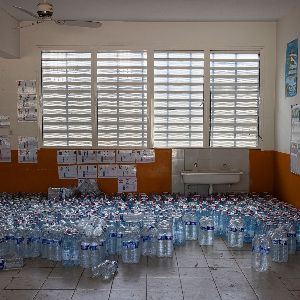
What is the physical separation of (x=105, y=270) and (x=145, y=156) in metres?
3.53

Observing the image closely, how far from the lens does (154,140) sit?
791 centimetres

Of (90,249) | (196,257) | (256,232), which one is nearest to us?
(90,249)

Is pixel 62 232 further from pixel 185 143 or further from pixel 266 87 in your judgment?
pixel 266 87

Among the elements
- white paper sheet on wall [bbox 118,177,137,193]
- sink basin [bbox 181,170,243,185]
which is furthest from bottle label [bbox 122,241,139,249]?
white paper sheet on wall [bbox 118,177,137,193]

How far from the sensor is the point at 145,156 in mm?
7902

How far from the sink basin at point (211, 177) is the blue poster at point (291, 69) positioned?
4.77 ft

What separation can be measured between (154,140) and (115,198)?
118 cm

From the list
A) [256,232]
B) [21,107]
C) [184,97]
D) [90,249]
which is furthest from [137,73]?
[90,249]

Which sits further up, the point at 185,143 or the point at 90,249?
the point at 185,143

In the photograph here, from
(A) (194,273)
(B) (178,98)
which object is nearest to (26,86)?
(B) (178,98)

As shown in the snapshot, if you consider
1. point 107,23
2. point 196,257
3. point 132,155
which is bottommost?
point 196,257

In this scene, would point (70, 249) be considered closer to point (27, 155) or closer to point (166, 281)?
point (166, 281)

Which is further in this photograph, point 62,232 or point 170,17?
point 170,17

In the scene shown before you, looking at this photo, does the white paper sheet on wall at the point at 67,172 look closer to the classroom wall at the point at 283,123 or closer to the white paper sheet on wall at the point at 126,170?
the white paper sheet on wall at the point at 126,170
